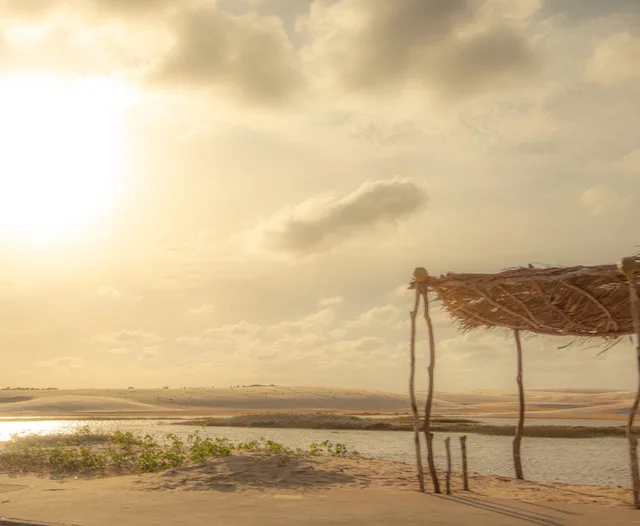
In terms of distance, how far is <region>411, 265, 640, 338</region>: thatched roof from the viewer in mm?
11680

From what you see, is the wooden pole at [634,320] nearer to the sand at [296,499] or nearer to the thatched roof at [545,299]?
the thatched roof at [545,299]

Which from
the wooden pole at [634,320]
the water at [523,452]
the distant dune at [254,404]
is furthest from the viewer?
the distant dune at [254,404]

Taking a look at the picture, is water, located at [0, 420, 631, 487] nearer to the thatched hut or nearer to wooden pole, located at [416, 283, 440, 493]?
wooden pole, located at [416, 283, 440, 493]

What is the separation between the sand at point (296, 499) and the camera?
10.7 meters

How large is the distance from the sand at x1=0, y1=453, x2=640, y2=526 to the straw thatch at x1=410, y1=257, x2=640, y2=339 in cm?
319

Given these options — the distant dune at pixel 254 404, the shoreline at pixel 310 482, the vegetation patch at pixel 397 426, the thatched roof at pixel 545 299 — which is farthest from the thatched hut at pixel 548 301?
the distant dune at pixel 254 404

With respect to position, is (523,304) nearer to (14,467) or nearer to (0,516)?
(0,516)

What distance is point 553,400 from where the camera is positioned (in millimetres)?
98688

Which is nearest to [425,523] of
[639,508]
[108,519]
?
[639,508]

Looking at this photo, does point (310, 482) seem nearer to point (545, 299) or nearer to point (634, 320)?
point (545, 299)

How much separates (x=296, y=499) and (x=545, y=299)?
570 centimetres

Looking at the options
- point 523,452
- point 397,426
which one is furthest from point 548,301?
point 397,426

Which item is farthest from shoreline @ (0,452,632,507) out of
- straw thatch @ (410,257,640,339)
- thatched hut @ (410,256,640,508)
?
straw thatch @ (410,257,640,339)

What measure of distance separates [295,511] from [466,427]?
35001 mm
